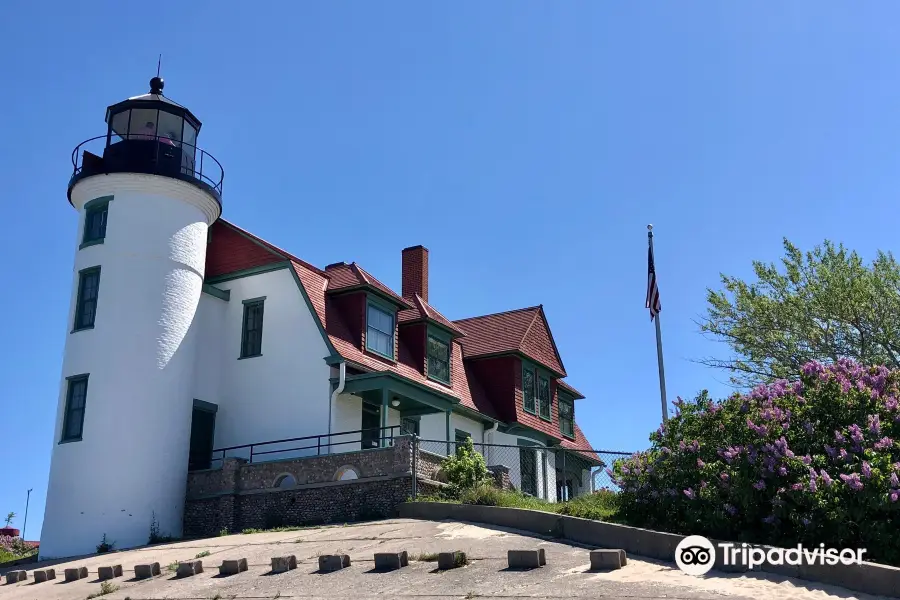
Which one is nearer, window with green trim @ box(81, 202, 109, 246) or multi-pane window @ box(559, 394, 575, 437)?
window with green trim @ box(81, 202, 109, 246)

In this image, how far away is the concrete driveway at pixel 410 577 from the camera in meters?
11.9

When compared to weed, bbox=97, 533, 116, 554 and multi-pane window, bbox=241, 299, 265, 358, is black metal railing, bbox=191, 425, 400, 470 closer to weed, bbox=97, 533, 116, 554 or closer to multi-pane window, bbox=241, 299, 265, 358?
multi-pane window, bbox=241, 299, 265, 358

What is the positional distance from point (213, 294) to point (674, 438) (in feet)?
50.1

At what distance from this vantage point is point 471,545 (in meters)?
15.8

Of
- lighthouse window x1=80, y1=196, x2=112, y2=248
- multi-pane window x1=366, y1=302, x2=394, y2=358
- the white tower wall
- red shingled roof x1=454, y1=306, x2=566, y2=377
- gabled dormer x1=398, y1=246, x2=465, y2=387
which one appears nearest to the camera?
the white tower wall

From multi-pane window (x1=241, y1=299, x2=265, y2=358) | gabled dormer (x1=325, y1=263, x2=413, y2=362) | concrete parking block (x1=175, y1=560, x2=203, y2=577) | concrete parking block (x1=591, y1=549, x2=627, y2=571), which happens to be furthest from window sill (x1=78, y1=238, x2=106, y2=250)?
concrete parking block (x1=591, y1=549, x2=627, y2=571)

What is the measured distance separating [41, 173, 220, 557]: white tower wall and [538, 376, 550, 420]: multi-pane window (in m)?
13.6

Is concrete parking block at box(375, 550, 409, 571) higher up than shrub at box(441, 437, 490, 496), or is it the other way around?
shrub at box(441, 437, 490, 496)

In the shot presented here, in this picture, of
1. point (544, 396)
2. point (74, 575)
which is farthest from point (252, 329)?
point (544, 396)

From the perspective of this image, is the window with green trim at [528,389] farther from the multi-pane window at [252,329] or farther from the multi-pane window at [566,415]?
the multi-pane window at [252,329]

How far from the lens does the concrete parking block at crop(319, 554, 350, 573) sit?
49.2 feet

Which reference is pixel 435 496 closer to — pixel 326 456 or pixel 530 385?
pixel 326 456

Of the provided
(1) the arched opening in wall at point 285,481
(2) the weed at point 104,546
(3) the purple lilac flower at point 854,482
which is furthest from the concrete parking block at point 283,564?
(2) the weed at point 104,546

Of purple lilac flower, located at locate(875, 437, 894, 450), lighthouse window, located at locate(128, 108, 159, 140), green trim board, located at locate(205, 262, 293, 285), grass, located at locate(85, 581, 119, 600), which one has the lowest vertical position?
grass, located at locate(85, 581, 119, 600)
